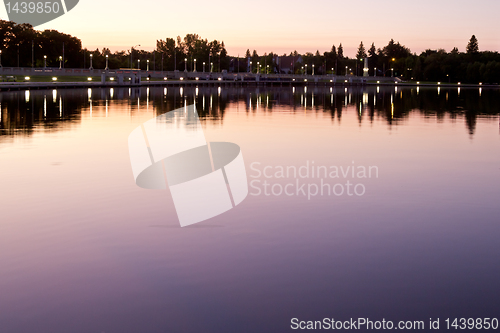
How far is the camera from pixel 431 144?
2238 centimetres

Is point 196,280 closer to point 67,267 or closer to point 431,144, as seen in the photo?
point 67,267

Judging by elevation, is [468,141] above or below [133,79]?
below

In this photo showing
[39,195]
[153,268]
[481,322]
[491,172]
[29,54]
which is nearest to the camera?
[481,322]

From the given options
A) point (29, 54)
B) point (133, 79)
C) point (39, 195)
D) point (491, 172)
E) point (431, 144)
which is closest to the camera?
point (39, 195)

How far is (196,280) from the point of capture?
7273 mm

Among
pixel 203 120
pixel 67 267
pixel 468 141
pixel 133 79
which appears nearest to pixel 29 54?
pixel 133 79

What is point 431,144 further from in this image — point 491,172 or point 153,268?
point 153,268

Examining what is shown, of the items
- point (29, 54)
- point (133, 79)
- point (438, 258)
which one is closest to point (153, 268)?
point (438, 258)

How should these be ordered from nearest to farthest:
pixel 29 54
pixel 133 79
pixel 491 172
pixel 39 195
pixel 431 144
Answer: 1. pixel 39 195
2. pixel 491 172
3. pixel 431 144
4. pixel 133 79
5. pixel 29 54

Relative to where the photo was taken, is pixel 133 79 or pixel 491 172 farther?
pixel 133 79

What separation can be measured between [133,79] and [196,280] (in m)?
107

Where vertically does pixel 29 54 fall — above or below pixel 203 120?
above

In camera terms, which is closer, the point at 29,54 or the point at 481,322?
the point at 481,322

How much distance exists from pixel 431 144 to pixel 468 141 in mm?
2262
